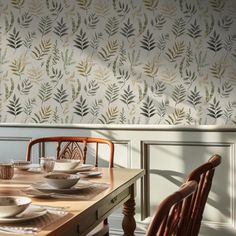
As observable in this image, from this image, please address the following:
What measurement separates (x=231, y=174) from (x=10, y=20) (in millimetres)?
1870

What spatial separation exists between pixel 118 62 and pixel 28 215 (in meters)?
1.96

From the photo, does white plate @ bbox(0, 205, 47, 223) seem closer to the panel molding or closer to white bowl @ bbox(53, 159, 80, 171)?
white bowl @ bbox(53, 159, 80, 171)

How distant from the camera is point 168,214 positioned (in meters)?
0.84

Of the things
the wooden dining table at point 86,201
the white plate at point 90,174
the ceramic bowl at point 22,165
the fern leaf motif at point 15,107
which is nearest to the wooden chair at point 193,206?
the wooden dining table at point 86,201

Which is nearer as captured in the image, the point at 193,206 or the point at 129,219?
the point at 193,206

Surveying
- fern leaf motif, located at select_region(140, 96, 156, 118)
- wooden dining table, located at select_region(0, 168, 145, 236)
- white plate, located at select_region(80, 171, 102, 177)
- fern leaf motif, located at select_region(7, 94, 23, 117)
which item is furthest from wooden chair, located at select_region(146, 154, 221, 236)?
fern leaf motif, located at select_region(7, 94, 23, 117)

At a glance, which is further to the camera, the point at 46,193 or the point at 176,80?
the point at 176,80

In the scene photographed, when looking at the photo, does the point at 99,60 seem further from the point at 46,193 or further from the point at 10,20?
the point at 46,193

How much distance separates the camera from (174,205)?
34.3 inches

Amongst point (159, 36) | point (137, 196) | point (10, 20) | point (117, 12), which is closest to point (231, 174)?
point (137, 196)

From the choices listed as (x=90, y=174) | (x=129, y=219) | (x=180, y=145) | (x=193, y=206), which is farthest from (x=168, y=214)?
(x=180, y=145)

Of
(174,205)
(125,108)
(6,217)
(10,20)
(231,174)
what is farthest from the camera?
(10,20)

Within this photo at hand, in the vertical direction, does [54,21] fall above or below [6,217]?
above

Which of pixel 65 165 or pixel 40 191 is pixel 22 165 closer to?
pixel 65 165
